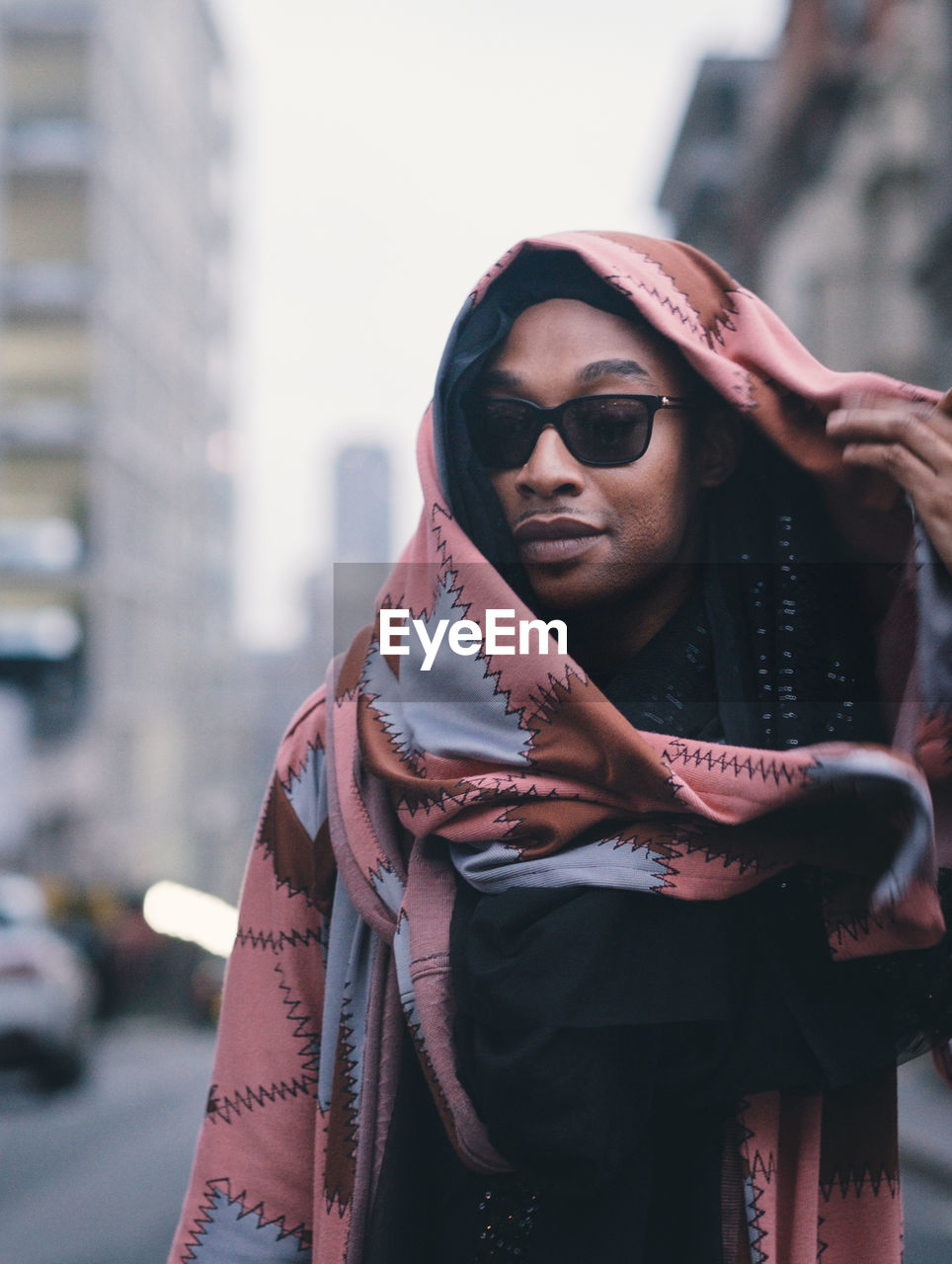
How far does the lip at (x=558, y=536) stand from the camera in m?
1.50

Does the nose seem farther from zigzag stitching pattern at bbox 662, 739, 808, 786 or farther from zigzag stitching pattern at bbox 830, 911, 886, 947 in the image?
zigzag stitching pattern at bbox 830, 911, 886, 947

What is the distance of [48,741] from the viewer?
31984 mm

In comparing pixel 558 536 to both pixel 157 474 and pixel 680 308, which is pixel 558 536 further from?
pixel 157 474

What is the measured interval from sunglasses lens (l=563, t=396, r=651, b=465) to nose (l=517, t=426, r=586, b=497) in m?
0.01

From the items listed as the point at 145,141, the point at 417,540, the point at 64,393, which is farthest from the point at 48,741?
the point at 417,540

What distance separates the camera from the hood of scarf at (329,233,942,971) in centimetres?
133

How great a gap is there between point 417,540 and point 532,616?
9.2 inches

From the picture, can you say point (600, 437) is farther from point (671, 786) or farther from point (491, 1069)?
point (491, 1069)

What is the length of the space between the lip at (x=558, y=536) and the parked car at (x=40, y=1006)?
986cm

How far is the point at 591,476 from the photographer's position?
1.50m

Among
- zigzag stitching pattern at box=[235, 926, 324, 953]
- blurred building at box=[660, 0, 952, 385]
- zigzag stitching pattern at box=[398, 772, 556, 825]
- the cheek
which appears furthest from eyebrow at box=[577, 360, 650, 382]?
blurred building at box=[660, 0, 952, 385]

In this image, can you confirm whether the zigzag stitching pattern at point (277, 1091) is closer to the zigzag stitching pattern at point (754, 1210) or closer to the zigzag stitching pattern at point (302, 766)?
the zigzag stitching pattern at point (302, 766)

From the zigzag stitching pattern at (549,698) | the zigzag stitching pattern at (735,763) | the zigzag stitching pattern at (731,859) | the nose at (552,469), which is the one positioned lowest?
the zigzag stitching pattern at (731,859)

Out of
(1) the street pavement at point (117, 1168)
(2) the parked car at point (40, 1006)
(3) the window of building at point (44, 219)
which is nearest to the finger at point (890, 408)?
(1) the street pavement at point (117, 1168)
